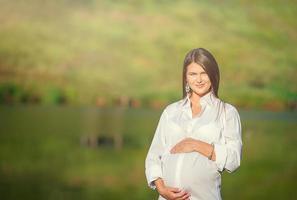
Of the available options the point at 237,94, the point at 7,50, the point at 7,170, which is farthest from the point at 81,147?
the point at 237,94

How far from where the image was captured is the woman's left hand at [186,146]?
1.38 meters

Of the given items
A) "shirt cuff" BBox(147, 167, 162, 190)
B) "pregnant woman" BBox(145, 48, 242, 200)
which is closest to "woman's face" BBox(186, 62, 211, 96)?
"pregnant woman" BBox(145, 48, 242, 200)

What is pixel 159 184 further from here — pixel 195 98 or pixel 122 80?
pixel 122 80

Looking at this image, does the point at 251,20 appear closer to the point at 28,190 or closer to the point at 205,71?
the point at 28,190

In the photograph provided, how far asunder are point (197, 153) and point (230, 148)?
0.32ft

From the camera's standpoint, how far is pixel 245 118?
4402 mm

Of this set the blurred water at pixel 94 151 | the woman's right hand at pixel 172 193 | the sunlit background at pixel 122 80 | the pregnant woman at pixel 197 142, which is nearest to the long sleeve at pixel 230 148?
the pregnant woman at pixel 197 142

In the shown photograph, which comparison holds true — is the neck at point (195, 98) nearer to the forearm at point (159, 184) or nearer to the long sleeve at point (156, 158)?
the long sleeve at point (156, 158)

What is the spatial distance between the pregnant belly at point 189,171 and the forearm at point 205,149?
0.02 meters

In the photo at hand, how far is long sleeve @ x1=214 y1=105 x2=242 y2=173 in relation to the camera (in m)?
1.35

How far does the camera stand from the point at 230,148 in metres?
1.35

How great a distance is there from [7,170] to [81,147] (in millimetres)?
638

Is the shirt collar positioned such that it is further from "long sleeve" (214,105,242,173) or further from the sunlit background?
the sunlit background

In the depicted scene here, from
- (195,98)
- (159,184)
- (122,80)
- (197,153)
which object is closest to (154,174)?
(159,184)
